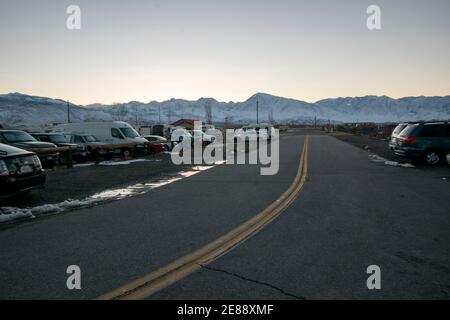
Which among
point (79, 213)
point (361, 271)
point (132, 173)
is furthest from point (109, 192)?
point (361, 271)

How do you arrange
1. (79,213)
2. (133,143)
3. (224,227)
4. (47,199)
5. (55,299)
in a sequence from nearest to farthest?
(55,299) < (224,227) < (79,213) < (47,199) < (133,143)

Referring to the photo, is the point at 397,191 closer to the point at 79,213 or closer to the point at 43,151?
the point at 79,213

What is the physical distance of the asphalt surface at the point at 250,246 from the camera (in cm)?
391

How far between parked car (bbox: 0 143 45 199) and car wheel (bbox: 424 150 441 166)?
15.8 m

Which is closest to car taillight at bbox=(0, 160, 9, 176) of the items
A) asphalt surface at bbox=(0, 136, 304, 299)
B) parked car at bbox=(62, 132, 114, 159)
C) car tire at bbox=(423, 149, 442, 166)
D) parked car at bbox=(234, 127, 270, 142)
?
asphalt surface at bbox=(0, 136, 304, 299)

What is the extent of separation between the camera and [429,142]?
1659 cm

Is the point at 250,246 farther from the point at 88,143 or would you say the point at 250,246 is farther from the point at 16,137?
the point at 88,143

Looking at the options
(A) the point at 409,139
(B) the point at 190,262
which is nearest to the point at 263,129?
(A) the point at 409,139

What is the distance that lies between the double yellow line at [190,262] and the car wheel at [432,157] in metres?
12.2

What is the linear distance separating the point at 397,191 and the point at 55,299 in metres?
9.02

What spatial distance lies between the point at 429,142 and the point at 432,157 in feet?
2.32

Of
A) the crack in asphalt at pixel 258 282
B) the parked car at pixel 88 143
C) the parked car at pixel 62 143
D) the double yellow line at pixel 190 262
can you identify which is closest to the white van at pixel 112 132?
the parked car at pixel 88 143

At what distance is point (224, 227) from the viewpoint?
633 centimetres

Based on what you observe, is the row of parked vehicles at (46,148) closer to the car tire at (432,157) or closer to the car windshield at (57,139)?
the car windshield at (57,139)
